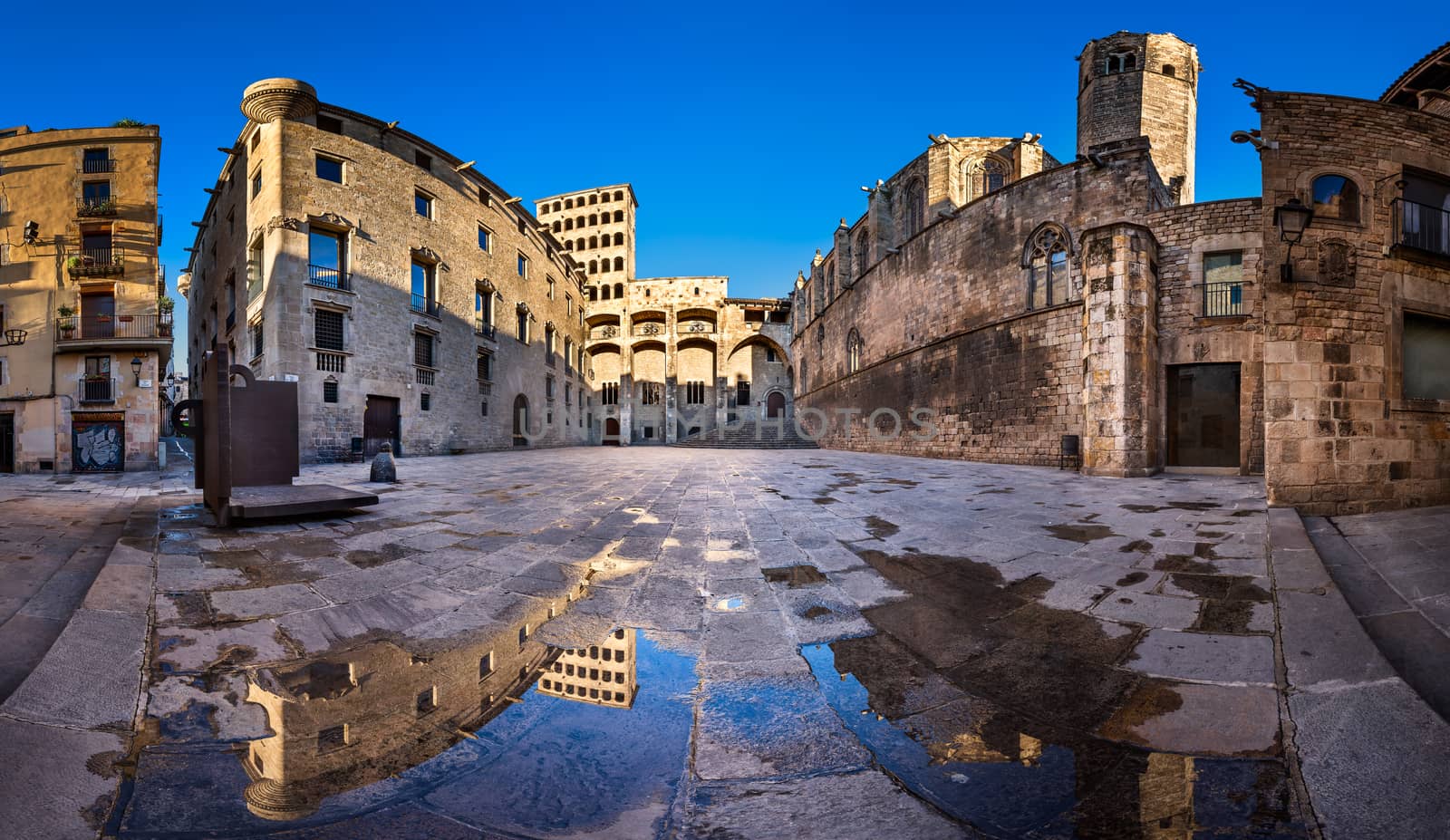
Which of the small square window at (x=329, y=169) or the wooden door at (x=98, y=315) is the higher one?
the small square window at (x=329, y=169)

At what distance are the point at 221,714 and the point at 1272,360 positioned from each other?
8.84 m

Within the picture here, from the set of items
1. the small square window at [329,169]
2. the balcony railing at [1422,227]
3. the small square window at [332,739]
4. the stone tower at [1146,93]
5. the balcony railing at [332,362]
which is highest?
the stone tower at [1146,93]

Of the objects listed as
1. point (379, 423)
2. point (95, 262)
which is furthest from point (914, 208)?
point (95, 262)

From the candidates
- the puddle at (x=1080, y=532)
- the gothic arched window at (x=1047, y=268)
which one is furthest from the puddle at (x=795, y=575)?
the gothic arched window at (x=1047, y=268)

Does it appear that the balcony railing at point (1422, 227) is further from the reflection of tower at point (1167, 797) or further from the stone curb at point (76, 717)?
the stone curb at point (76, 717)

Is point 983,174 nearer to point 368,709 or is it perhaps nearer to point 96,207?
point 368,709

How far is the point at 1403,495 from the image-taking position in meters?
6.11

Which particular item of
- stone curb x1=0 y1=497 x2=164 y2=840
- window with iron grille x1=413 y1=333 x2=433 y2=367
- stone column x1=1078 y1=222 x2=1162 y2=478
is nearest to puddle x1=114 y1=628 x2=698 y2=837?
stone curb x1=0 y1=497 x2=164 y2=840

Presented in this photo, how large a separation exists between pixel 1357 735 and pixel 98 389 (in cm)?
2478

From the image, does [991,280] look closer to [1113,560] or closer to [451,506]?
[1113,560]

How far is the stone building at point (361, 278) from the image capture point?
16984 mm

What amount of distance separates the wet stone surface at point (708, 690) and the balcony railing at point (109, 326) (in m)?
17.8

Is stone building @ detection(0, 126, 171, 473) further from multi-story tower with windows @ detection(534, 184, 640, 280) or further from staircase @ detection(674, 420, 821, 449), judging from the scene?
multi-story tower with windows @ detection(534, 184, 640, 280)

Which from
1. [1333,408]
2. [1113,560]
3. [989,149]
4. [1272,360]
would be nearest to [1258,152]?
[1272,360]
